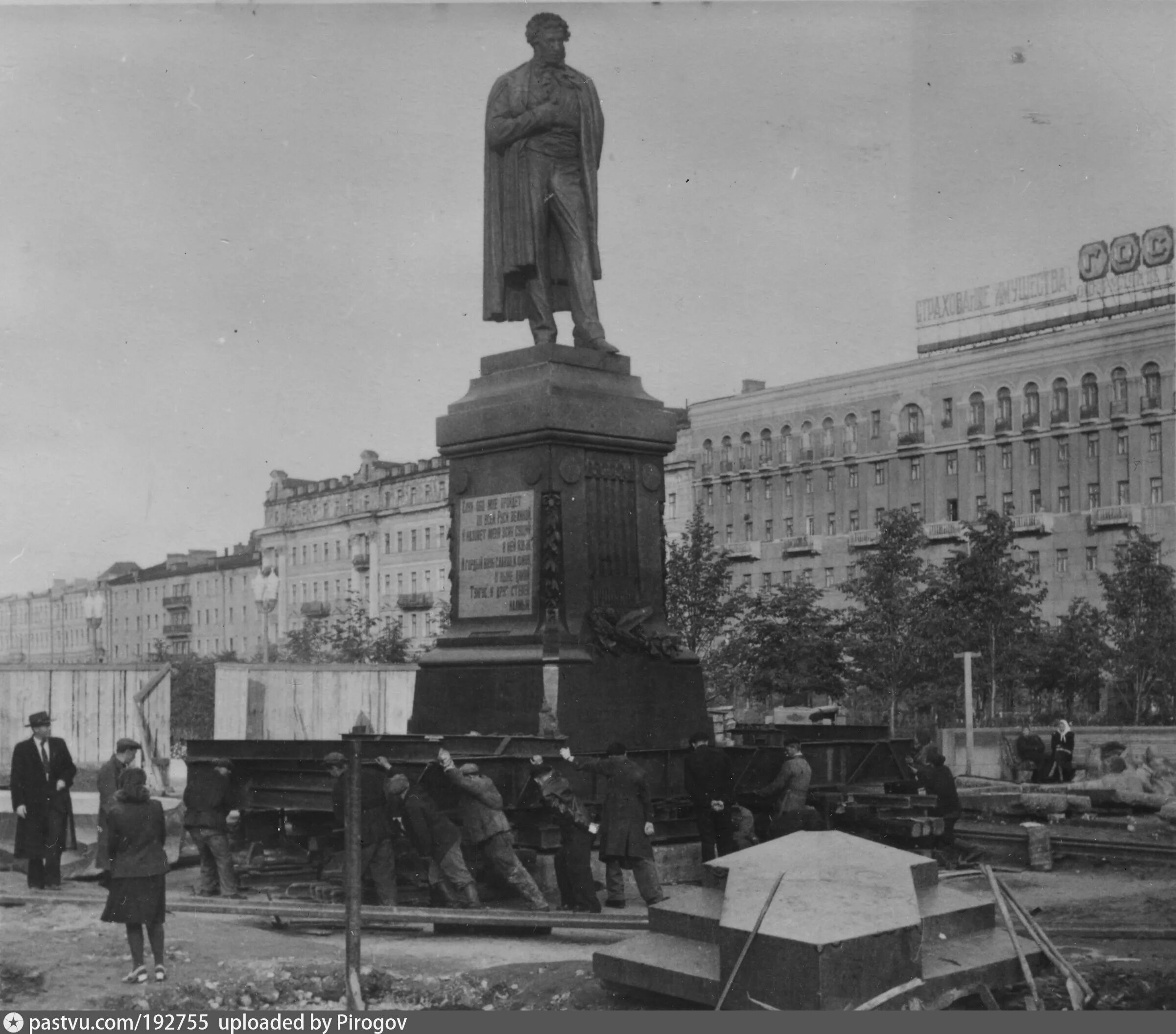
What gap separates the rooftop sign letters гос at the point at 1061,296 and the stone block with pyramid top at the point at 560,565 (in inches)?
2221

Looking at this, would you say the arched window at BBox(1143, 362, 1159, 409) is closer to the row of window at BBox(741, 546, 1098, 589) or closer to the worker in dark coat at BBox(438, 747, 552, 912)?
the row of window at BBox(741, 546, 1098, 589)

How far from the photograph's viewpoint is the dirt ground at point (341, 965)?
9312 millimetres

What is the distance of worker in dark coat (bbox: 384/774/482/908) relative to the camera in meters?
12.5

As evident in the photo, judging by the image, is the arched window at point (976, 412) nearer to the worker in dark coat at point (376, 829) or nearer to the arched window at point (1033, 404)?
the arched window at point (1033, 404)

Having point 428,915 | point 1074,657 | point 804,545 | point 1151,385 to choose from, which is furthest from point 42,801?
point 804,545

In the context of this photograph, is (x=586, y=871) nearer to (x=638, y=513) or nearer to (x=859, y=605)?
(x=638, y=513)

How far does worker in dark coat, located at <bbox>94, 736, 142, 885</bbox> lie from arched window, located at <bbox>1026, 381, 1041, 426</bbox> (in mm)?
65611

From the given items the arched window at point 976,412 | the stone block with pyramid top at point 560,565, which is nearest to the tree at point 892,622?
the arched window at point 976,412

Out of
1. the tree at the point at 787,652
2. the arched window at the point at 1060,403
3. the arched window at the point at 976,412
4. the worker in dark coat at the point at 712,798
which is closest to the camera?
the worker in dark coat at the point at 712,798

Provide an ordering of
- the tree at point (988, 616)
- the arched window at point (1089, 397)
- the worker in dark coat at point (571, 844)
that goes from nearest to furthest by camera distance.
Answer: the worker in dark coat at point (571, 844), the tree at point (988, 616), the arched window at point (1089, 397)

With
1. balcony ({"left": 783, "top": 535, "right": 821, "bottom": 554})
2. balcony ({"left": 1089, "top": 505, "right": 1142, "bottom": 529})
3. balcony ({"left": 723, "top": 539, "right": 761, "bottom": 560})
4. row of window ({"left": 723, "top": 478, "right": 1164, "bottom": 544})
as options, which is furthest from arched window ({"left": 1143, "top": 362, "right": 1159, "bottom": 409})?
balcony ({"left": 723, "top": 539, "right": 761, "bottom": 560})

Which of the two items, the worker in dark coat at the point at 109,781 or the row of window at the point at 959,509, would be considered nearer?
the worker in dark coat at the point at 109,781

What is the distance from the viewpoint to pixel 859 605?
7725 cm

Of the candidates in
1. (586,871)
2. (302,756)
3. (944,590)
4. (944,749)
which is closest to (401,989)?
(586,871)
